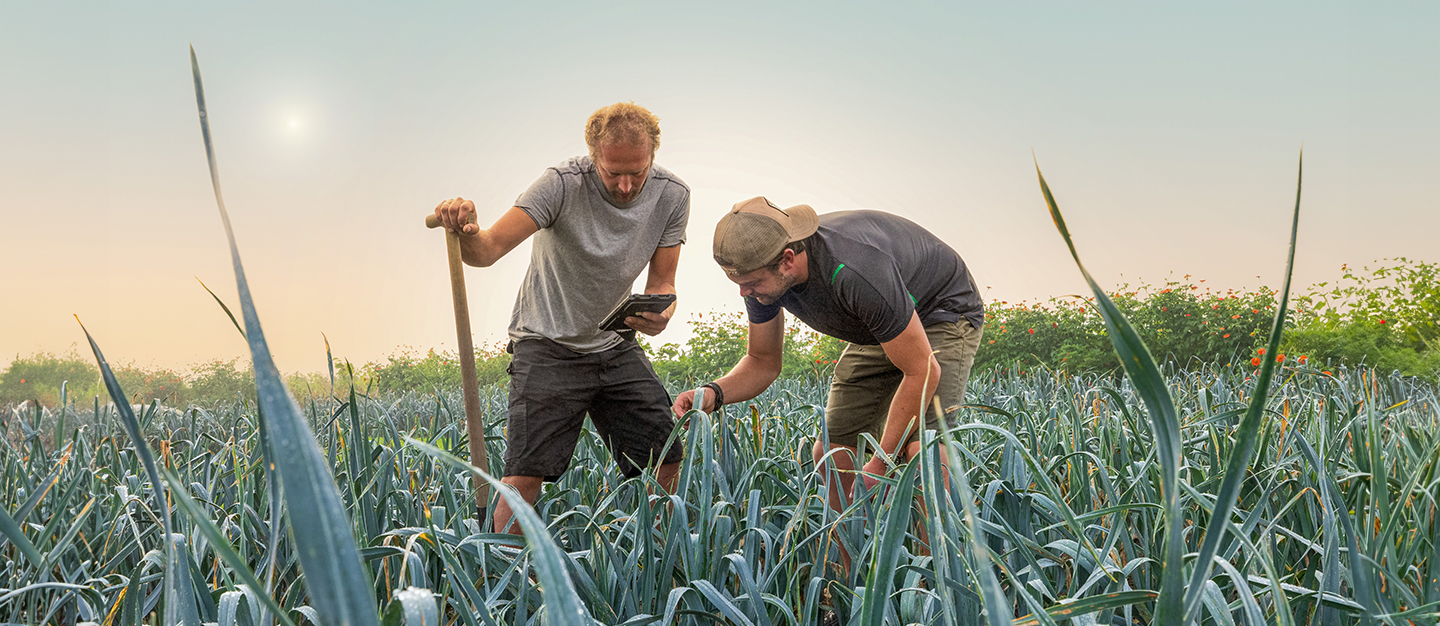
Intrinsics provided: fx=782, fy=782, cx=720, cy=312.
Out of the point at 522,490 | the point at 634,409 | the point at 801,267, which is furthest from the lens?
the point at 634,409

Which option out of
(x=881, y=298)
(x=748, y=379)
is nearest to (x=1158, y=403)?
(x=881, y=298)

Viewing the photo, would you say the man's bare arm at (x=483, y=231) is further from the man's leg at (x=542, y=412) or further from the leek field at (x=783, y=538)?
the leek field at (x=783, y=538)

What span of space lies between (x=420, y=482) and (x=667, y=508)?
0.70 metres

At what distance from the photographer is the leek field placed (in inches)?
15.4

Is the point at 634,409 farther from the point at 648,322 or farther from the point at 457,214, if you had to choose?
the point at 457,214

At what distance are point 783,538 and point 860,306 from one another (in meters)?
0.84

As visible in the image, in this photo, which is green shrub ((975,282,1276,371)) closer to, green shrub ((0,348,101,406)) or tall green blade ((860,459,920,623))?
tall green blade ((860,459,920,623))

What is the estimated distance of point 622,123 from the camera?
254 centimetres

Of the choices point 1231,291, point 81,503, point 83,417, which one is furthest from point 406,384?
point 1231,291

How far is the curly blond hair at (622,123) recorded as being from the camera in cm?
254

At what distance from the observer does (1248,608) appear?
0.88 metres

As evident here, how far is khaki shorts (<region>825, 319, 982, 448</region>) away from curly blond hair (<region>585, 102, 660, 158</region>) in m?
1.07

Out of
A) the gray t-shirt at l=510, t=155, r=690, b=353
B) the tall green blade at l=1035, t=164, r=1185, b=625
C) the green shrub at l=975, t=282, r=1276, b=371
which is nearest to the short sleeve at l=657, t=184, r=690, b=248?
the gray t-shirt at l=510, t=155, r=690, b=353

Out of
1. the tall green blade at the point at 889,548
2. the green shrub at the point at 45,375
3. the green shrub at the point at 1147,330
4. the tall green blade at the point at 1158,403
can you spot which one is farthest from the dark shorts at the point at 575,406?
→ the green shrub at the point at 45,375
